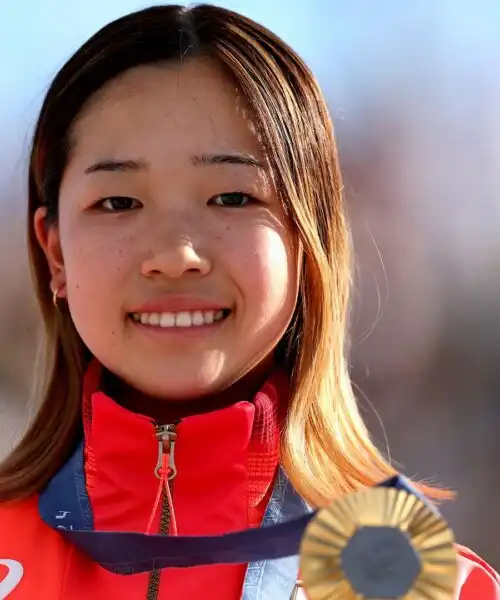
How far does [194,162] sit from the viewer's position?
1.26 m

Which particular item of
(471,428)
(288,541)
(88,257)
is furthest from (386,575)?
(471,428)

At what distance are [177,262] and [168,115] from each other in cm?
19

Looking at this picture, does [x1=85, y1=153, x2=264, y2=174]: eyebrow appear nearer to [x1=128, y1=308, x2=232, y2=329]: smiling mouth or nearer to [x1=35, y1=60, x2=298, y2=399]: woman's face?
[x1=35, y1=60, x2=298, y2=399]: woman's face

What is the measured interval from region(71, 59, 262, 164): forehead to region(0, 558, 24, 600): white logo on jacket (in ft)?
1.64

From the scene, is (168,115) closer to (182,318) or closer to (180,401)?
(182,318)

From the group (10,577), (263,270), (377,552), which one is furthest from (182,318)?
(377,552)

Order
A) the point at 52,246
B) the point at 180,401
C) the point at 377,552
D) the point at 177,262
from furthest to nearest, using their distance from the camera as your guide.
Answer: the point at 52,246
the point at 180,401
the point at 177,262
the point at 377,552

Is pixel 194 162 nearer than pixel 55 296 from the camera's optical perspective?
Yes

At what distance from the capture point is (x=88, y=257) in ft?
4.22

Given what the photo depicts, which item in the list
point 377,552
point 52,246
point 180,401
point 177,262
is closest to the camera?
point 377,552

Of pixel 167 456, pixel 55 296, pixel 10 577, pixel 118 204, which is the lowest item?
pixel 10 577

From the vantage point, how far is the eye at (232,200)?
4.21 feet

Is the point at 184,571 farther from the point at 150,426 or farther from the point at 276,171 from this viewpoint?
the point at 276,171

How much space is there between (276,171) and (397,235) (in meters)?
2.98
